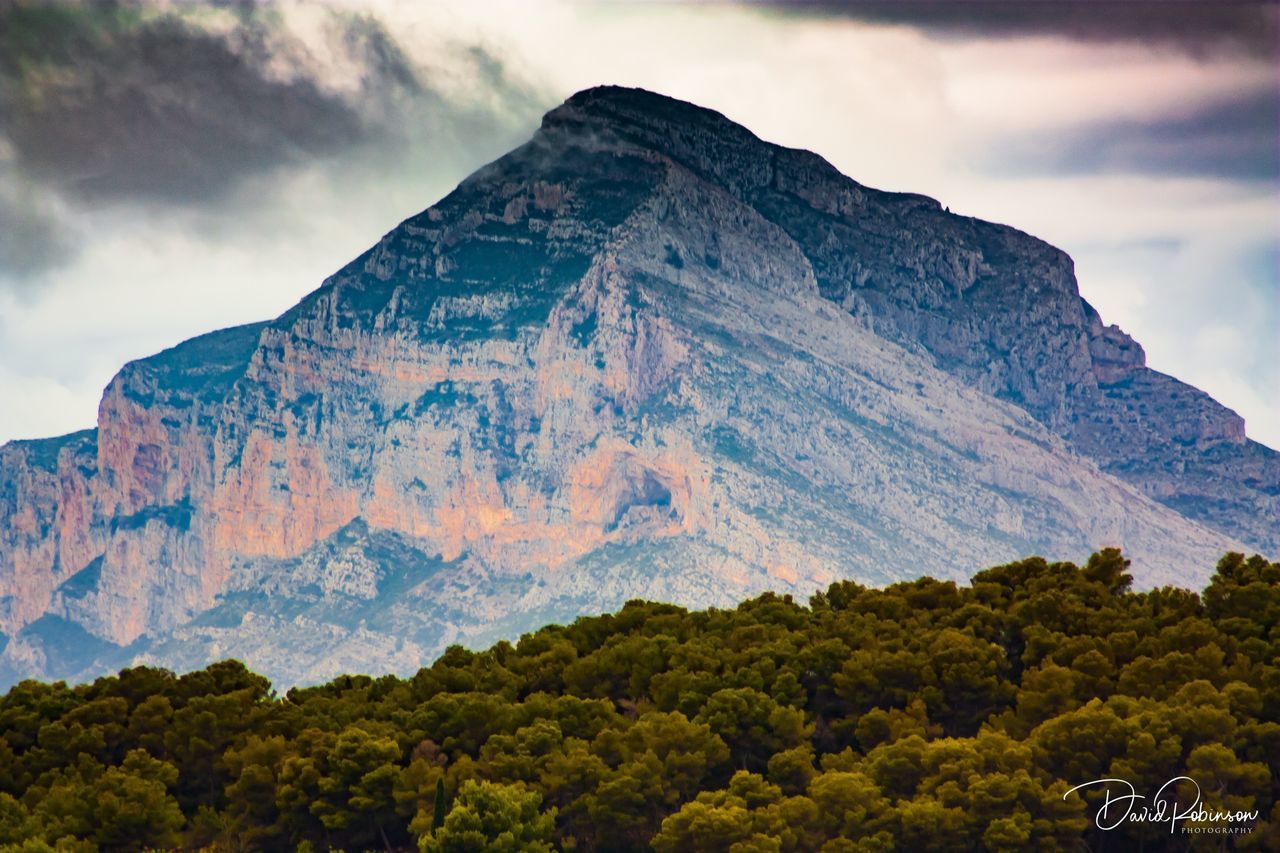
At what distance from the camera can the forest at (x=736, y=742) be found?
359 feet

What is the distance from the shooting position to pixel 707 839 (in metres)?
109

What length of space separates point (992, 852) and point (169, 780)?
41.3 m

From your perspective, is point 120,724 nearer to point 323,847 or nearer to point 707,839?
point 323,847

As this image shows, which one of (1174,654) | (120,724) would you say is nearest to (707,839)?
(1174,654)

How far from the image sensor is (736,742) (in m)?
120

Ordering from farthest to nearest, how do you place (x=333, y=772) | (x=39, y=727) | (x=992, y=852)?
(x=39, y=727) → (x=333, y=772) → (x=992, y=852)
